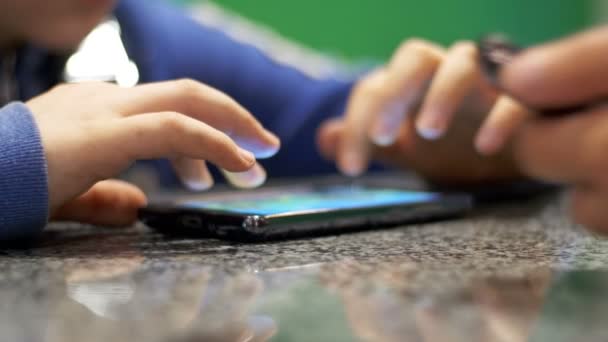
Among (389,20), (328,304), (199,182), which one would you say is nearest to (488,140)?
(199,182)

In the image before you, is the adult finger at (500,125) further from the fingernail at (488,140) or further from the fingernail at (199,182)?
the fingernail at (199,182)

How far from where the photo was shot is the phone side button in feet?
1.37

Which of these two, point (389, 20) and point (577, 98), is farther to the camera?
point (389, 20)

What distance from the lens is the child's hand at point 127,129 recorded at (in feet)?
1.22

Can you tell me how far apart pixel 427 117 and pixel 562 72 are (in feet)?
0.73

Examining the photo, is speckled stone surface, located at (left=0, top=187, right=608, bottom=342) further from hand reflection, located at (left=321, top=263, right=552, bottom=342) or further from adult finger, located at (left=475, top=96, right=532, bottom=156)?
adult finger, located at (left=475, top=96, right=532, bottom=156)

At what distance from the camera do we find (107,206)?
47cm

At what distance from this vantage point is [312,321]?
0.23m

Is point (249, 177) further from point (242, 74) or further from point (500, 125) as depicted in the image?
point (242, 74)

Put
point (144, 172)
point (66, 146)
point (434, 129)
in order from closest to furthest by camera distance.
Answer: point (66, 146) → point (434, 129) → point (144, 172)

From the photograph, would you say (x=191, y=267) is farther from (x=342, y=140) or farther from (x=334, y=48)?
(x=334, y=48)

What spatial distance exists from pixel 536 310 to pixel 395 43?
5.24ft

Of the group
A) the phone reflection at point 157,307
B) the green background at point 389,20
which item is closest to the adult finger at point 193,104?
the phone reflection at point 157,307

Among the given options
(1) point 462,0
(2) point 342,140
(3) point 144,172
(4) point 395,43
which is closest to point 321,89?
(3) point 144,172
